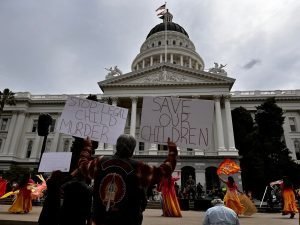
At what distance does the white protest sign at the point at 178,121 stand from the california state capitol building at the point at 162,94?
30015mm

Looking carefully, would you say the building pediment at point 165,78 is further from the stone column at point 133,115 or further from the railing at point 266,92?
the railing at point 266,92

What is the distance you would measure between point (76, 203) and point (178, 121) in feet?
7.52

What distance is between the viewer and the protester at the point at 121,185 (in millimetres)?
2635

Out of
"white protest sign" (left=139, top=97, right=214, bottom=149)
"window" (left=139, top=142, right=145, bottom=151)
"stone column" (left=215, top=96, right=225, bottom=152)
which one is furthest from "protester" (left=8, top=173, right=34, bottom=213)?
"window" (left=139, top=142, right=145, bottom=151)

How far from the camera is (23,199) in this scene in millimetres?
9828

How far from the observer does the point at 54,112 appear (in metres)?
48.2

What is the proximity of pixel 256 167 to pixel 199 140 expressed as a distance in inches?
1055

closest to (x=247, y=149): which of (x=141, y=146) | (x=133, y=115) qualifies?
(x=141, y=146)

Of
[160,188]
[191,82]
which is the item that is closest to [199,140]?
[160,188]

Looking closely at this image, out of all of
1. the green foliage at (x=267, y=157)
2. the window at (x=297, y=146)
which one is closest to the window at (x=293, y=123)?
the window at (x=297, y=146)

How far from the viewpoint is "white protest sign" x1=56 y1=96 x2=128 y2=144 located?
19.6 feet

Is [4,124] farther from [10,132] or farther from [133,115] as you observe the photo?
[133,115]

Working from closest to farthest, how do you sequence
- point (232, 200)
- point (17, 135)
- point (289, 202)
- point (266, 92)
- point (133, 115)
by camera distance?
point (232, 200), point (289, 202), point (133, 115), point (17, 135), point (266, 92)

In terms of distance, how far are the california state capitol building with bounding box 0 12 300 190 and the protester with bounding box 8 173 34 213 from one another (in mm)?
25132
